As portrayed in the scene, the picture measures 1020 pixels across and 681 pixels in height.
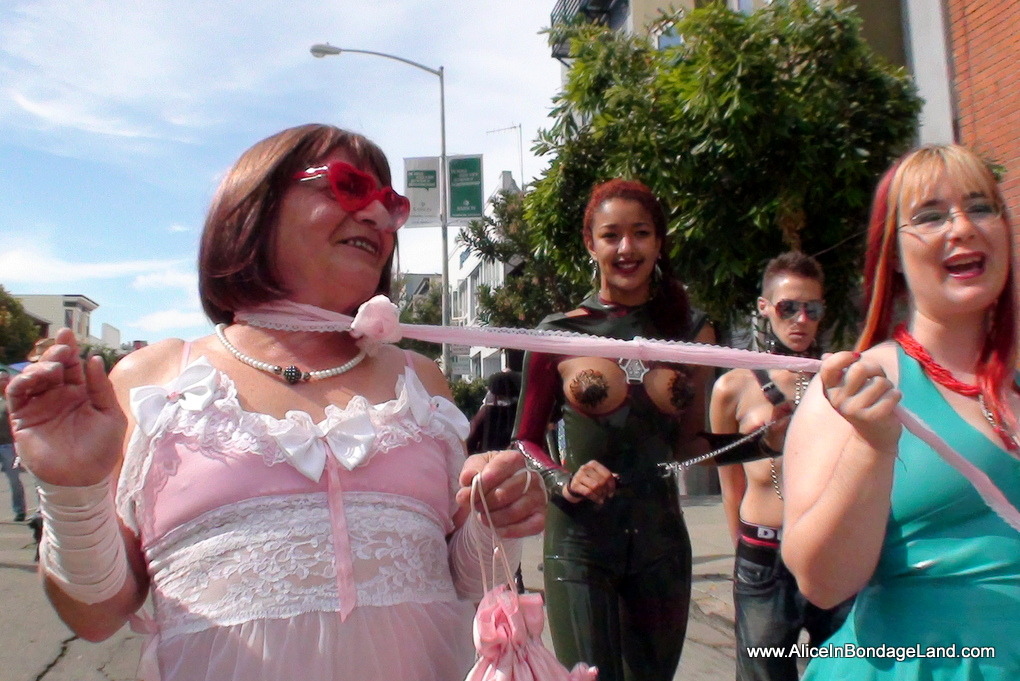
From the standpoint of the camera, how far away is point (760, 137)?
497cm

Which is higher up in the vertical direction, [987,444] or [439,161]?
[439,161]

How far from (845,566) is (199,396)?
1183 millimetres

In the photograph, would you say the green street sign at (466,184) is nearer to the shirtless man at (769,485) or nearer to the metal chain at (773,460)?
the shirtless man at (769,485)

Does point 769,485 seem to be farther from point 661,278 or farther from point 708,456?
point 661,278

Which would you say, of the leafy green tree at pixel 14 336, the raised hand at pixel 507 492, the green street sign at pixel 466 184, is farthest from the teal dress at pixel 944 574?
the leafy green tree at pixel 14 336

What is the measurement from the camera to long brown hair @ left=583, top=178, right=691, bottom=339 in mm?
2801

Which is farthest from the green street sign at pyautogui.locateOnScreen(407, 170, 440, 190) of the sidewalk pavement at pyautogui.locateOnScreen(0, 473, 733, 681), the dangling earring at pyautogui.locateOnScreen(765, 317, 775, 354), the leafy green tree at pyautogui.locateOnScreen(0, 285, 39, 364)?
the dangling earring at pyautogui.locateOnScreen(765, 317, 775, 354)

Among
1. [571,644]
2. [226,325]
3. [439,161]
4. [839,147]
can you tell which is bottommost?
[571,644]

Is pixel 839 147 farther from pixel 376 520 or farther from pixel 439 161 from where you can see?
pixel 439 161

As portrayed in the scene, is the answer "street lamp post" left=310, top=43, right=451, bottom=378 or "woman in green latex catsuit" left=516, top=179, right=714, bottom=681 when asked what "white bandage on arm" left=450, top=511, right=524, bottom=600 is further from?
"street lamp post" left=310, top=43, right=451, bottom=378

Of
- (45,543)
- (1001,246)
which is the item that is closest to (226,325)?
(45,543)

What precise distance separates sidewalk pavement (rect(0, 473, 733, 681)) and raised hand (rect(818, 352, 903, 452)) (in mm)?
3685

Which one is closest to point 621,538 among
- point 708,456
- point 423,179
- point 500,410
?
point 708,456

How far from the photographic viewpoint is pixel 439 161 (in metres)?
16.8
